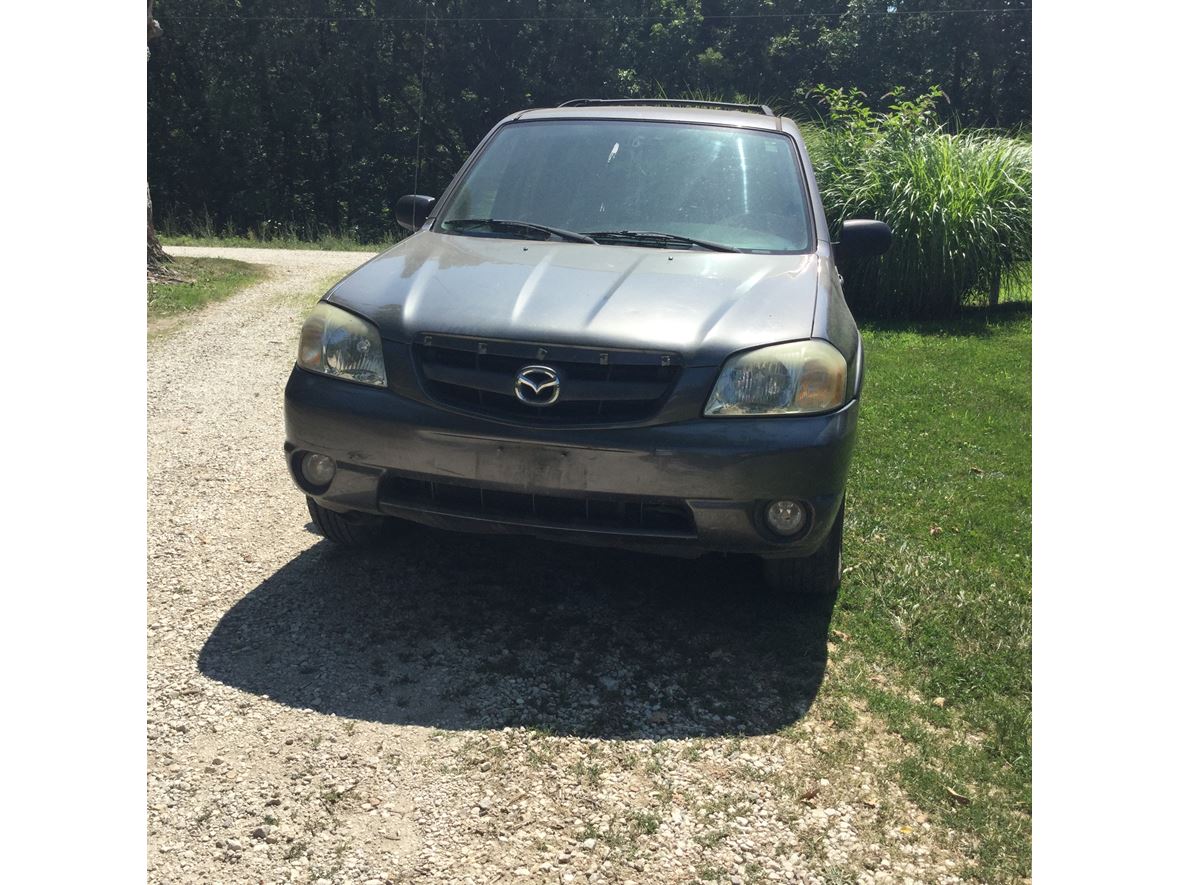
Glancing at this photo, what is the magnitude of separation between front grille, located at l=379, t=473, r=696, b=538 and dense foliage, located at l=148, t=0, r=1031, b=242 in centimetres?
3442

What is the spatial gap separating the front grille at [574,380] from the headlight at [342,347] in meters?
0.29

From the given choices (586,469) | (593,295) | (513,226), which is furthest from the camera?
(513,226)

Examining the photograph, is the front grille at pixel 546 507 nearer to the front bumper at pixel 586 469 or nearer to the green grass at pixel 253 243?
the front bumper at pixel 586 469

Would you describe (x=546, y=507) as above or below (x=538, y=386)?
below

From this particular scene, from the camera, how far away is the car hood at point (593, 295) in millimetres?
3635

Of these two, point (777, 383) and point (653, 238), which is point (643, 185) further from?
point (777, 383)

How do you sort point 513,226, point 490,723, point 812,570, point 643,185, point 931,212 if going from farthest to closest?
point 931,212
point 643,185
point 513,226
point 812,570
point 490,723

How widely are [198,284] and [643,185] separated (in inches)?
319

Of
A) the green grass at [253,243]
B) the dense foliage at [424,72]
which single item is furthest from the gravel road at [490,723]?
the dense foliage at [424,72]

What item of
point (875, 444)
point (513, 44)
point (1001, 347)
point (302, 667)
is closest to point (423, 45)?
point (513, 44)

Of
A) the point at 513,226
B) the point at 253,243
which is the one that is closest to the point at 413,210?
the point at 513,226

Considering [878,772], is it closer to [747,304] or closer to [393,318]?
[747,304]

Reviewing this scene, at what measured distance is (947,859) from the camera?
9.28 feet

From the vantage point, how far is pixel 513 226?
471cm
